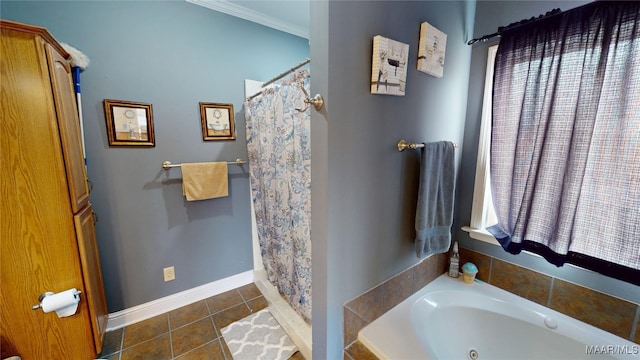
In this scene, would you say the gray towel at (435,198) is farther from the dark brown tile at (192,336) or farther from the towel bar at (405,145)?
the dark brown tile at (192,336)

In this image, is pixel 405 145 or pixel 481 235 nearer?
pixel 405 145

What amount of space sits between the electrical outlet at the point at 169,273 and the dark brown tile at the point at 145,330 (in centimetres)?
29

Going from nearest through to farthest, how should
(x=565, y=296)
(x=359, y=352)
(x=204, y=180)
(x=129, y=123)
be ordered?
(x=359, y=352), (x=565, y=296), (x=129, y=123), (x=204, y=180)

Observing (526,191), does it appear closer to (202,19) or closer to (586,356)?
(586,356)

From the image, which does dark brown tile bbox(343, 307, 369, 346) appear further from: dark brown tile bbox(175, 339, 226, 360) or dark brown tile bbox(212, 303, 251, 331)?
dark brown tile bbox(212, 303, 251, 331)

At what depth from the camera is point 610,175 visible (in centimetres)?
97

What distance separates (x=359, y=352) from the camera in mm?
1080

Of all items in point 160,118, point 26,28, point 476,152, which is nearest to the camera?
point 26,28

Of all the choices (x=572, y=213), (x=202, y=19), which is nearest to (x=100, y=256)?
(x=202, y=19)

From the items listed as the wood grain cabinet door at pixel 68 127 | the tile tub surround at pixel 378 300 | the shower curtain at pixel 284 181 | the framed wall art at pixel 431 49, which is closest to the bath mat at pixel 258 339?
the shower curtain at pixel 284 181

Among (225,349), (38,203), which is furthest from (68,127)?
(225,349)

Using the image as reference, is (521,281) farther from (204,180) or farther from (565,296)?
(204,180)

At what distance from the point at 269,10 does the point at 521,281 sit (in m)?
2.59
